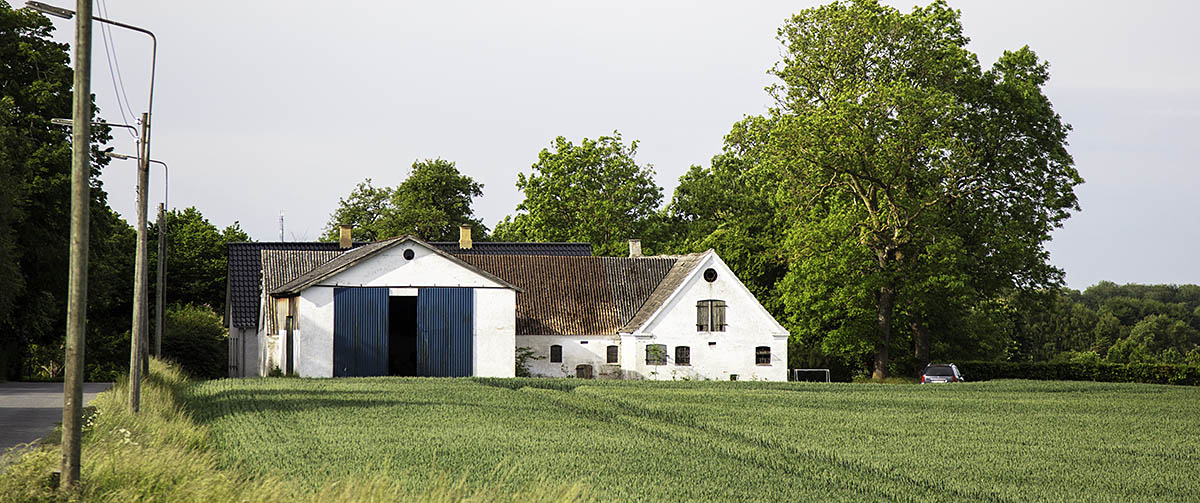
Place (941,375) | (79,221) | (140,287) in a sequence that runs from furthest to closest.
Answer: (941,375)
(140,287)
(79,221)

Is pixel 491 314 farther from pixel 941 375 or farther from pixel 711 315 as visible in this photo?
pixel 941 375

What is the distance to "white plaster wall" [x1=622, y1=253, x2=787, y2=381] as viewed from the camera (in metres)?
54.8

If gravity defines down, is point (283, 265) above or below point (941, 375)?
above

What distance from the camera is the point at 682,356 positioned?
181ft

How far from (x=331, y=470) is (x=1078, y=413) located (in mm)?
20949

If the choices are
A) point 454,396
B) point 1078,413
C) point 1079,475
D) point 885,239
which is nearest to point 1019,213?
point 885,239

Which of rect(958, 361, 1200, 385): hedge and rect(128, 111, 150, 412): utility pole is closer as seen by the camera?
rect(128, 111, 150, 412): utility pole

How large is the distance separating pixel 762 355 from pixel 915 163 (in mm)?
10623

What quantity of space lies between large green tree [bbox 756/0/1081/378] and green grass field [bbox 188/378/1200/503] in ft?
52.7

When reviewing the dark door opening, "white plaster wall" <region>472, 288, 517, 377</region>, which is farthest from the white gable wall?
the dark door opening

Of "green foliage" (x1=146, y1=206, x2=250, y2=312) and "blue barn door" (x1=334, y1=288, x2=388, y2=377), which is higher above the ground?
"green foliage" (x1=146, y1=206, x2=250, y2=312)

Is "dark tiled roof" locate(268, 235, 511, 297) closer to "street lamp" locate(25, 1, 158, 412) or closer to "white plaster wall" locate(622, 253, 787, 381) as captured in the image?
"white plaster wall" locate(622, 253, 787, 381)

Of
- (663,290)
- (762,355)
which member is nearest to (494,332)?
(663,290)

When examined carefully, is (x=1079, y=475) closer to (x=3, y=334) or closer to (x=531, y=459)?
(x=531, y=459)
